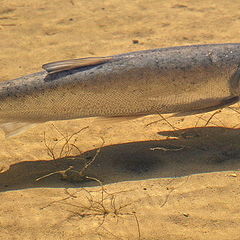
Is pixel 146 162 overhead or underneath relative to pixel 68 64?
underneath

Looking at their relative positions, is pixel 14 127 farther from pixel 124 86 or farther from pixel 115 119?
pixel 124 86

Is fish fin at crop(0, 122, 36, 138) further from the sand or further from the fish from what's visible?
the sand

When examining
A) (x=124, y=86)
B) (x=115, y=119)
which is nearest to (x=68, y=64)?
(x=124, y=86)

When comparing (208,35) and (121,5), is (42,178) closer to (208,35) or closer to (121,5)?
(208,35)

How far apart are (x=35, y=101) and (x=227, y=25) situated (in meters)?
5.66

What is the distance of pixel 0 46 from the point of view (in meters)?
9.68

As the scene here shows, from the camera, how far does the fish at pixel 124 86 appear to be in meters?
5.40

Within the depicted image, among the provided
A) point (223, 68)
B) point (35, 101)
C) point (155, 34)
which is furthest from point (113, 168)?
point (155, 34)

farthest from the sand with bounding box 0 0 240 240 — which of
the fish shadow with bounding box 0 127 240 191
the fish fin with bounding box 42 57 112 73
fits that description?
the fish fin with bounding box 42 57 112 73

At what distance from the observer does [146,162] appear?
5.78m

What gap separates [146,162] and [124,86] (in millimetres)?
949

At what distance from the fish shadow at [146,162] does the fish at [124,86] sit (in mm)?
598

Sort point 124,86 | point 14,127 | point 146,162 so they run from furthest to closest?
point 146,162 → point 14,127 → point 124,86

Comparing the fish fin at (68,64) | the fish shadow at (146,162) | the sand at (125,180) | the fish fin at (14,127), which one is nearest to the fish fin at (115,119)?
the sand at (125,180)
